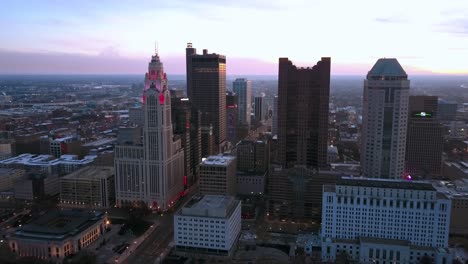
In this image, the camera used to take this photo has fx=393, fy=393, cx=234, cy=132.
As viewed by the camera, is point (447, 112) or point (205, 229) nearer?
point (205, 229)

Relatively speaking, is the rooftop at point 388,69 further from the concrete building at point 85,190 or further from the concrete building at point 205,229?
the concrete building at point 85,190

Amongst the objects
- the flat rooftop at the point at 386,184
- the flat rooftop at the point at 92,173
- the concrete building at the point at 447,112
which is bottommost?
the flat rooftop at the point at 92,173

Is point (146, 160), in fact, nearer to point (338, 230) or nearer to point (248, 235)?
point (248, 235)

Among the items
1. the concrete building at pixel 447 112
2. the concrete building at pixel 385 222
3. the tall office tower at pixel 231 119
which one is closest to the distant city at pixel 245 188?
the concrete building at pixel 385 222

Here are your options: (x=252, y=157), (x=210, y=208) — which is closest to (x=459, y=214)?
(x=210, y=208)

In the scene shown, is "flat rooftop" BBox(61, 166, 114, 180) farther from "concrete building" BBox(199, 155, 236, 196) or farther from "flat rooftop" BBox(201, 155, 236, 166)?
"flat rooftop" BBox(201, 155, 236, 166)

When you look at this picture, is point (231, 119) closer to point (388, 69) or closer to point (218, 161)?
point (218, 161)

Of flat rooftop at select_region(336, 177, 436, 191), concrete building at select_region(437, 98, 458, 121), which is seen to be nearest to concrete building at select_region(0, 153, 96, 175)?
flat rooftop at select_region(336, 177, 436, 191)

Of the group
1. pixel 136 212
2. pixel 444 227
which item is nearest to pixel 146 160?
pixel 136 212
